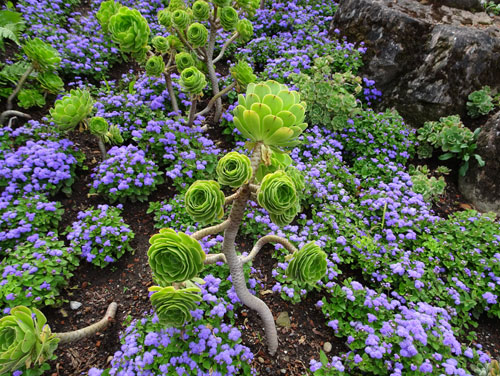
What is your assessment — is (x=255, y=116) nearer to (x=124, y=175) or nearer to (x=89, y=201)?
(x=124, y=175)

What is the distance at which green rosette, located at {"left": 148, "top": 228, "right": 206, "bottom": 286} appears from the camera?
1430 mm

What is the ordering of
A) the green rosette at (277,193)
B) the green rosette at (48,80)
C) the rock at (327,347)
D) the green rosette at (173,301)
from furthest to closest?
1. the green rosette at (48,80)
2. the rock at (327,347)
3. the green rosette at (173,301)
4. the green rosette at (277,193)

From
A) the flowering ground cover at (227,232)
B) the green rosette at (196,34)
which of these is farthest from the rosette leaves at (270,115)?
the green rosette at (196,34)

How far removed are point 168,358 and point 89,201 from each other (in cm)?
203

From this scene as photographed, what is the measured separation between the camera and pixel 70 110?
3121 mm

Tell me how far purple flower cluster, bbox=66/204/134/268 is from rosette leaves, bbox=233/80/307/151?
6.46ft

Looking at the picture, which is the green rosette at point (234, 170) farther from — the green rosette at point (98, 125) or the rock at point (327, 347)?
the green rosette at point (98, 125)

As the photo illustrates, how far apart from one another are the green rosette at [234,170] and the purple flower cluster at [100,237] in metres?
1.87

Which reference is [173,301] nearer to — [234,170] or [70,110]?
[234,170]

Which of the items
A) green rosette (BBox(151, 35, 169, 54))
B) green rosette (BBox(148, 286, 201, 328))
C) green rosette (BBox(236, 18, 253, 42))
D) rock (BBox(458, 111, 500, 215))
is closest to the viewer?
green rosette (BBox(148, 286, 201, 328))

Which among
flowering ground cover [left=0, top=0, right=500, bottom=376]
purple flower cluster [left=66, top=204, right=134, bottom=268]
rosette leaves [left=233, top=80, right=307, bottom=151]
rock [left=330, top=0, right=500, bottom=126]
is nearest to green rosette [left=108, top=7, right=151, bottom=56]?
flowering ground cover [left=0, top=0, right=500, bottom=376]

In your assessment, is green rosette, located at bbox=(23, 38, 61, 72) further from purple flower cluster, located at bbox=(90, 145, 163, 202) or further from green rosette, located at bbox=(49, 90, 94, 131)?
purple flower cluster, located at bbox=(90, 145, 163, 202)

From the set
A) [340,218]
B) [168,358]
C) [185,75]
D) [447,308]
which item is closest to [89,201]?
[185,75]

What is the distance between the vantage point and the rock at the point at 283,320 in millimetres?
2694
